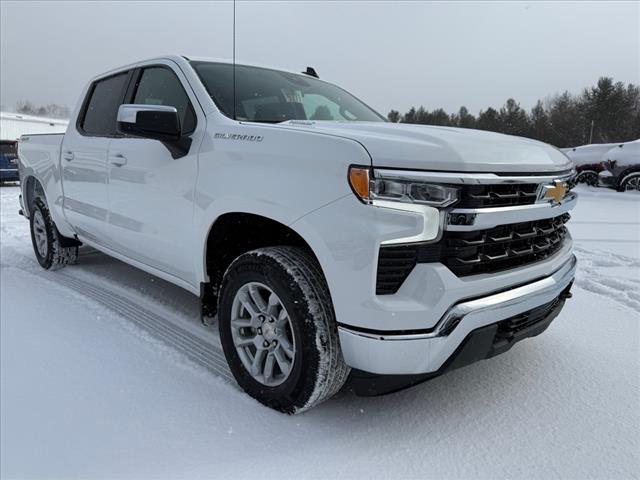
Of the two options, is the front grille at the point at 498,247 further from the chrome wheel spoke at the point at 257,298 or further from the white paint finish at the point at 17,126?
the white paint finish at the point at 17,126

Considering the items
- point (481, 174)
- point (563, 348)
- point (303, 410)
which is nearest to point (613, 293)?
point (563, 348)

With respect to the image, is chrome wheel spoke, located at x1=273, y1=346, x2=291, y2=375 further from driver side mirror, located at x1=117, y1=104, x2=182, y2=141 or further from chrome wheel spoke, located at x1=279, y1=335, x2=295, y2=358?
driver side mirror, located at x1=117, y1=104, x2=182, y2=141

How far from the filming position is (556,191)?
2.23 meters

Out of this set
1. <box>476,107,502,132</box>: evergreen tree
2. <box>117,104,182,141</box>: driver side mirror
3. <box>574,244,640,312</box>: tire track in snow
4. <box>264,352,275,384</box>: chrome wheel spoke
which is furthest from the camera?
<box>476,107,502,132</box>: evergreen tree

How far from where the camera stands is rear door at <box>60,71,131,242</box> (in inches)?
141

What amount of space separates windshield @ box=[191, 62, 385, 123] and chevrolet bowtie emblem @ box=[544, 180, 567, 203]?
148cm

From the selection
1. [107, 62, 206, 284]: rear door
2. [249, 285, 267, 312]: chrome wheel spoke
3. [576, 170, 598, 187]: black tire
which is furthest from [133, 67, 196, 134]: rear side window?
Result: [576, 170, 598, 187]: black tire

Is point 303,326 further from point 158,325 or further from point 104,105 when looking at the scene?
point 104,105

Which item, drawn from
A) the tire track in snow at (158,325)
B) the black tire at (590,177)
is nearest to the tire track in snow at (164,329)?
the tire track in snow at (158,325)

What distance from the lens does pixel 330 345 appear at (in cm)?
202

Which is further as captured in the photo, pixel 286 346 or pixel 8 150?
pixel 8 150

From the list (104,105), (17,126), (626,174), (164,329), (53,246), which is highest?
(104,105)

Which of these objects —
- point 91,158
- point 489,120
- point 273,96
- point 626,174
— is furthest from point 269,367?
point 489,120

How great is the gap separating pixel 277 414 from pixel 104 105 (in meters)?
2.97
